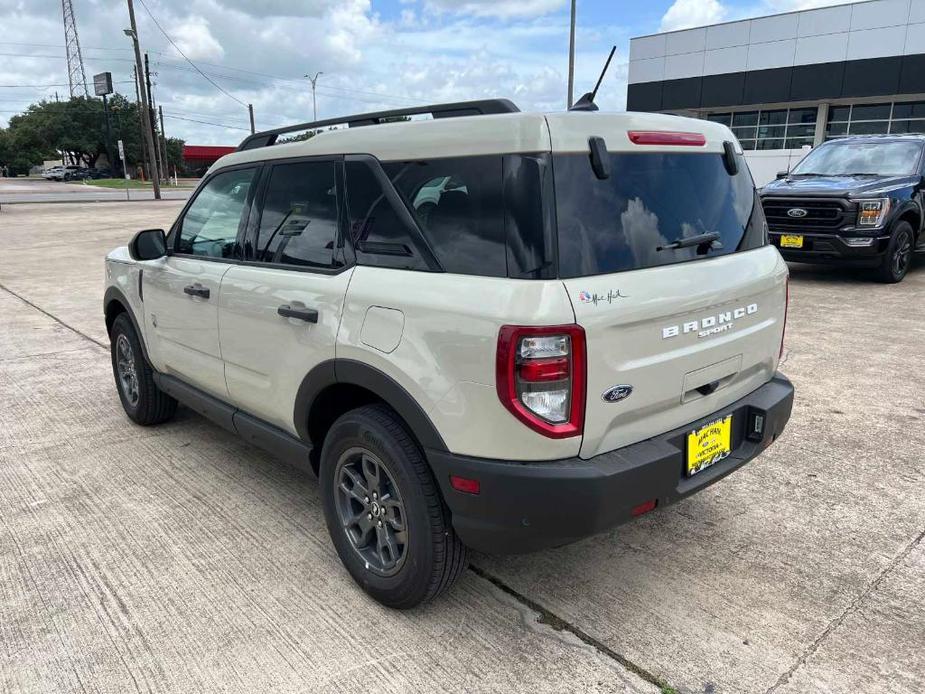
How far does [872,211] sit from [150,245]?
830 cm

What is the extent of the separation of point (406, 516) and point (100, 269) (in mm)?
11323

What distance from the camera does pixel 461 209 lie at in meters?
2.31

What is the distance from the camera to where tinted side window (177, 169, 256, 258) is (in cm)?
342

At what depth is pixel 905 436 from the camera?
418 cm

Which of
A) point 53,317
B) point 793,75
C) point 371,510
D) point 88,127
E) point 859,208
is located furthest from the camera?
point 88,127

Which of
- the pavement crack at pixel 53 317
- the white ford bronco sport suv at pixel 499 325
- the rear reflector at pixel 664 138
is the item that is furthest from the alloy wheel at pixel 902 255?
the pavement crack at pixel 53 317

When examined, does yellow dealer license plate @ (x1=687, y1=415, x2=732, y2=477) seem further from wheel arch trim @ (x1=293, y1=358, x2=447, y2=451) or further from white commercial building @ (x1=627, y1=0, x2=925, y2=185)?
white commercial building @ (x1=627, y1=0, x2=925, y2=185)

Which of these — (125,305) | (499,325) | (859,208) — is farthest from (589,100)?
(859,208)

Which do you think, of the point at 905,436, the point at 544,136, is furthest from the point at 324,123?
the point at 905,436

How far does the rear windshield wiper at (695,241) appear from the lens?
8.14 feet

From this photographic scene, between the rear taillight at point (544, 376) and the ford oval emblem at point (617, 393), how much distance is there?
10 cm

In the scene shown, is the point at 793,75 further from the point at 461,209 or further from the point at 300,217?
the point at 461,209

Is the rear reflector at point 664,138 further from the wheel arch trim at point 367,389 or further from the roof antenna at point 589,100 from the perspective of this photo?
the wheel arch trim at point 367,389

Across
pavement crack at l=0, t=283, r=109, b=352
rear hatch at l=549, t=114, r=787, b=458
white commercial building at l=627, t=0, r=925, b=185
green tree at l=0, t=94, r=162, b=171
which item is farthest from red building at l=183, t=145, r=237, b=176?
rear hatch at l=549, t=114, r=787, b=458
